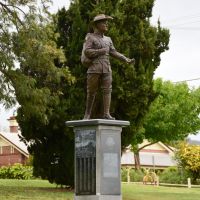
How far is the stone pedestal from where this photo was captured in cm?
1228

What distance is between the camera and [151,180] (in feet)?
119

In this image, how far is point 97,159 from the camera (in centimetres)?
1227

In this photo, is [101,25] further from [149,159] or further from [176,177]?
[149,159]

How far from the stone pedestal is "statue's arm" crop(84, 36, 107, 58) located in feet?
4.45

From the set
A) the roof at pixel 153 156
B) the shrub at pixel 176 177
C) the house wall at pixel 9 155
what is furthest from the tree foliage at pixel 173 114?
the shrub at pixel 176 177

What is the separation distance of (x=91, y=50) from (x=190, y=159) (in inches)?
1032

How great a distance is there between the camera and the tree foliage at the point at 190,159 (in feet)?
123

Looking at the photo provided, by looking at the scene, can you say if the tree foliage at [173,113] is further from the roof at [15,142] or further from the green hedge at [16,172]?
the green hedge at [16,172]

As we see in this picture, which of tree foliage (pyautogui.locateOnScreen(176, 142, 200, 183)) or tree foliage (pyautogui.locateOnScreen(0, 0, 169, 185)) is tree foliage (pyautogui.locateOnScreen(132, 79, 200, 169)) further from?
tree foliage (pyautogui.locateOnScreen(0, 0, 169, 185))

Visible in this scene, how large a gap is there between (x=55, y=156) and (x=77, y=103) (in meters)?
2.49

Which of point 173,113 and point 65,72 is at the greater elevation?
point 173,113

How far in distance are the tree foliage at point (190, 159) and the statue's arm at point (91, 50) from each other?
2568cm

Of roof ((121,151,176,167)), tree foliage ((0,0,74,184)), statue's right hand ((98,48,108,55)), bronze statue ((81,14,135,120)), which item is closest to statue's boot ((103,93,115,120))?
bronze statue ((81,14,135,120))

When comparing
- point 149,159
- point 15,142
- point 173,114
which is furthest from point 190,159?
point 149,159
